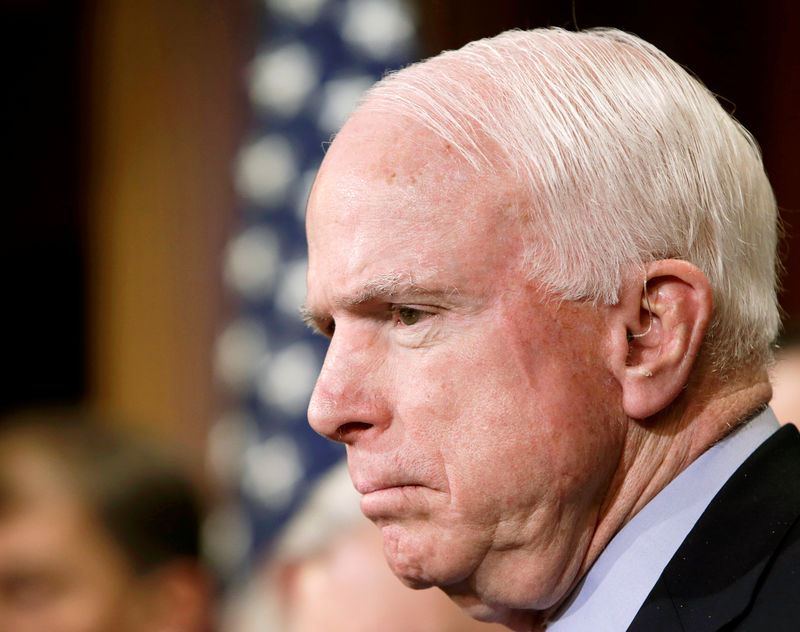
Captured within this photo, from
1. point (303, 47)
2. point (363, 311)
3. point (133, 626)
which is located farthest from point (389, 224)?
point (303, 47)

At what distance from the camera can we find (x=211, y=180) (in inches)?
241

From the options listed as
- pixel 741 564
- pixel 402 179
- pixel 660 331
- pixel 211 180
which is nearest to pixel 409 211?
pixel 402 179

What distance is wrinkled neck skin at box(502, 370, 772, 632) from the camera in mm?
1607

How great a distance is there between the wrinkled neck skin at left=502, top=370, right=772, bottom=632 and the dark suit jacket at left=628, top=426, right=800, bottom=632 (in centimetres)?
9

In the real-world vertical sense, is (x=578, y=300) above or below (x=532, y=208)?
below

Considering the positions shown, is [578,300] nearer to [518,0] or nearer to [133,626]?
[133,626]

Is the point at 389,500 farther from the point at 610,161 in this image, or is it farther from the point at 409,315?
the point at 610,161

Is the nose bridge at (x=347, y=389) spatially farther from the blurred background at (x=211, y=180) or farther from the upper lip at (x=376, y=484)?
the blurred background at (x=211, y=180)

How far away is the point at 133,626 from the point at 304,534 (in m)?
0.75

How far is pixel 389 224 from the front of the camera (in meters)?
1.57

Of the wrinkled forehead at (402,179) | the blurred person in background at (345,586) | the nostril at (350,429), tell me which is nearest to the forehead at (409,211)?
the wrinkled forehead at (402,179)

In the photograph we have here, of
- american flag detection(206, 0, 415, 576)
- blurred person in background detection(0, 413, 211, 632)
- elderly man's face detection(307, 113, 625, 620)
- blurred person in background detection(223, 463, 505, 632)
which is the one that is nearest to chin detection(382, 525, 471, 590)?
elderly man's face detection(307, 113, 625, 620)

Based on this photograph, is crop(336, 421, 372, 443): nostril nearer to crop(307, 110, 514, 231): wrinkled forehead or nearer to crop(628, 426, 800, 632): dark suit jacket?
crop(307, 110, 514, 231): wrinkled forehead

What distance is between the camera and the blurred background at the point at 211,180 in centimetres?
434
